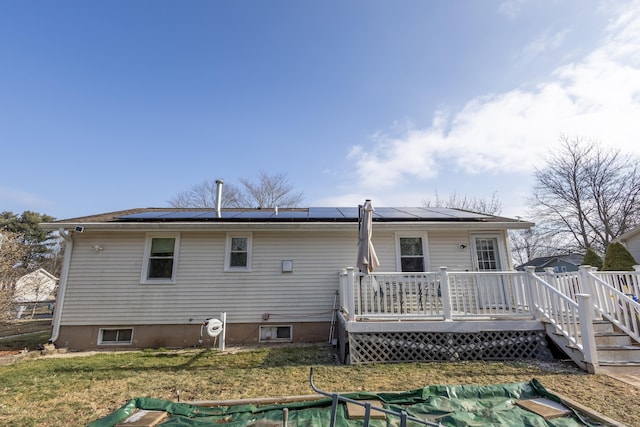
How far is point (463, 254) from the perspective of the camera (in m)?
8.00

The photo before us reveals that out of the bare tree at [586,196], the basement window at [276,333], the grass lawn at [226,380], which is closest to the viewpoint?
the grass lawn at [226,380]

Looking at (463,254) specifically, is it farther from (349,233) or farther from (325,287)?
(325,287)

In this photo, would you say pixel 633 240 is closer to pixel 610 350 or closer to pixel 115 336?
pixel 610 350

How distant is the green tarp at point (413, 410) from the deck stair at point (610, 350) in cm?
196

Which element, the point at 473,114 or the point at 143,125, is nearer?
the point at 473,114

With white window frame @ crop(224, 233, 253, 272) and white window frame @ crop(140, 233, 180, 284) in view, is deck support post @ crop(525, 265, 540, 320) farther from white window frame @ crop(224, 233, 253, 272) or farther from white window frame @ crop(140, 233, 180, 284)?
white window frame @ crop(140, 233, 180, 284)

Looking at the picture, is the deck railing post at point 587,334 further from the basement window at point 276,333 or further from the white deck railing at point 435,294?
the basement window at point 276,333

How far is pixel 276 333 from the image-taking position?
769 centimetres

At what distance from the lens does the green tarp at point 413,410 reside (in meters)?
2.99

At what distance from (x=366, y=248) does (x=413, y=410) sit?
3269 millimetres

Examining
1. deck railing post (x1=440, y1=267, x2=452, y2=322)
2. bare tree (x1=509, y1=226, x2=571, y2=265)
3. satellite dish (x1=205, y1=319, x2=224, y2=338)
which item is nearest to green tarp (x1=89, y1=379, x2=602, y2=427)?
deck railing post (x1=440, y1=267, x2=452, y2=322)

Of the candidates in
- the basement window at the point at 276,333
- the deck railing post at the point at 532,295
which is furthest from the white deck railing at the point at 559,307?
the basement window at the point at 276,333

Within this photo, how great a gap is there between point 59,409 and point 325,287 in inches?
217

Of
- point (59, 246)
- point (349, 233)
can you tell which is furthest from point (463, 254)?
point (59, 246)
